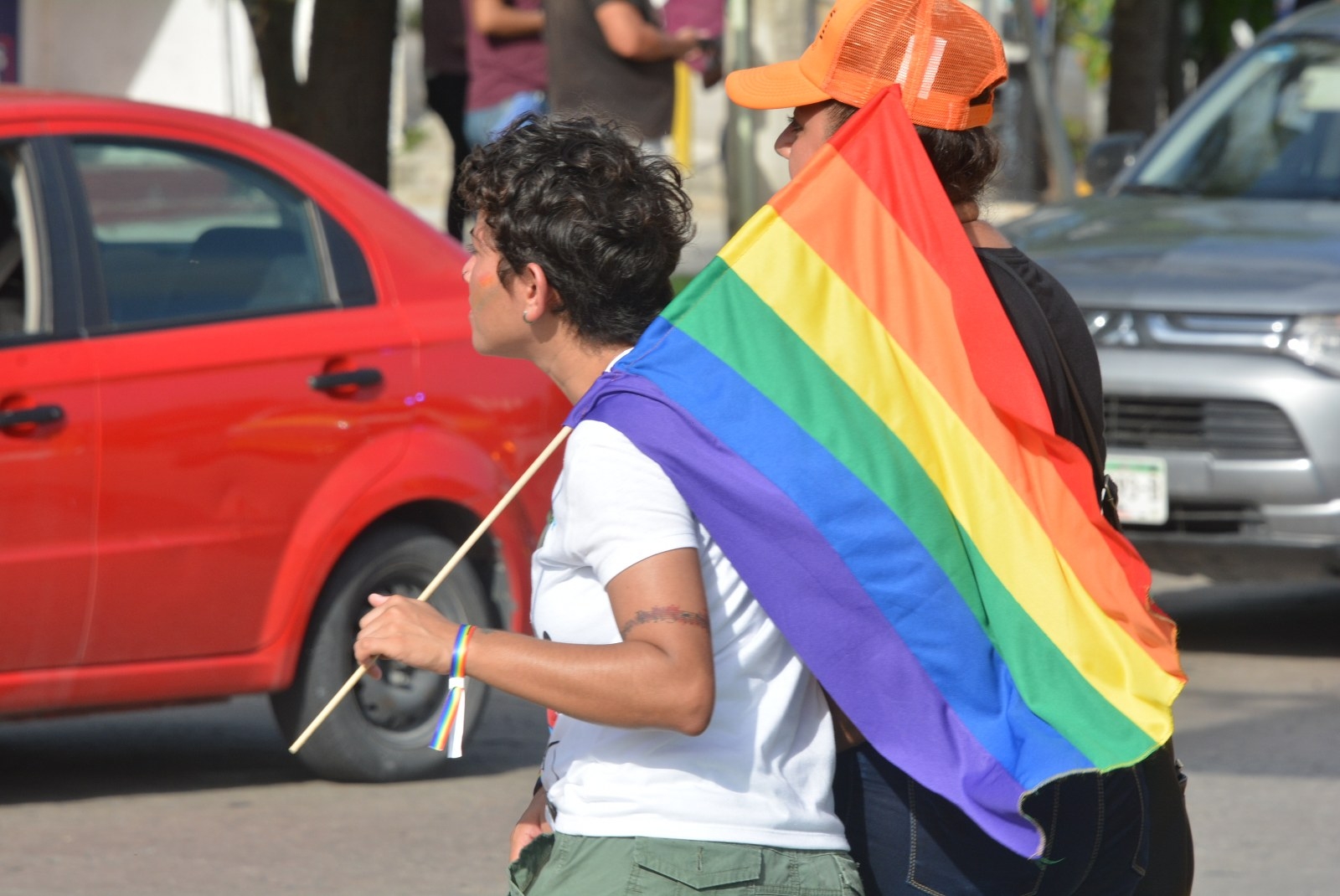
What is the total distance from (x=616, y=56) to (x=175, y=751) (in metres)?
3.91

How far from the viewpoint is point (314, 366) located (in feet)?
17.7

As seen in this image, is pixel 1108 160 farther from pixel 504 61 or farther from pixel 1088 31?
pixel 1088 31

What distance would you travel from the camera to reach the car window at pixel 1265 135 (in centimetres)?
802

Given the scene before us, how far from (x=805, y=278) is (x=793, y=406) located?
0.20 metres

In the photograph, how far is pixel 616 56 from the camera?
8.90 meters

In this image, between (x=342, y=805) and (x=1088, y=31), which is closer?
(x=342, y=805)

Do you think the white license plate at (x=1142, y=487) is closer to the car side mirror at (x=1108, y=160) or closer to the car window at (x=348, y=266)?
the car side mirror at (x=1108, y=160)

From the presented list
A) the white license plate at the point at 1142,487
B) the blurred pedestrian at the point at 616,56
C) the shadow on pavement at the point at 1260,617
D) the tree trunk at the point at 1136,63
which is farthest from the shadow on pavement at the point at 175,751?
the tree trunk at the point at 1136,63

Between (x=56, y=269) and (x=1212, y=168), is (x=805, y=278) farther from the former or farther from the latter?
(x=1212, y=168)

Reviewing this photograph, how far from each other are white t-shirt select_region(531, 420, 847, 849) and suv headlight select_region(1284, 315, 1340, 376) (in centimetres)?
475

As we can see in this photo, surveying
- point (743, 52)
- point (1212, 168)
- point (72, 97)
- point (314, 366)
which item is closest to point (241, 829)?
point (314, 366)

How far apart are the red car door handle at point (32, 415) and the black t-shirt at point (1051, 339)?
291 cm

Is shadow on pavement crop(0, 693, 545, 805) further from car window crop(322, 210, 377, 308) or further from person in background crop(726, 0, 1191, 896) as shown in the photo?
person in background crop(726, 0, 1191, 896)

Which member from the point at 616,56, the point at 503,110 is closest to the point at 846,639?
the point at 616,56
